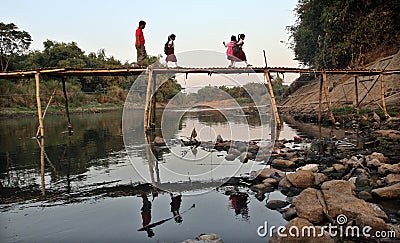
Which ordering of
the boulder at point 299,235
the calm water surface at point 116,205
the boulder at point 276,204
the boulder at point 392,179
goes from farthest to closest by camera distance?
the boulder at point 392,179
the boulder at point 276,204
the calm water surface at point 116,205
the boulder at point 299,235

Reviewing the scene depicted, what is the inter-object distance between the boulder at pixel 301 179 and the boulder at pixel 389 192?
46.8 inches

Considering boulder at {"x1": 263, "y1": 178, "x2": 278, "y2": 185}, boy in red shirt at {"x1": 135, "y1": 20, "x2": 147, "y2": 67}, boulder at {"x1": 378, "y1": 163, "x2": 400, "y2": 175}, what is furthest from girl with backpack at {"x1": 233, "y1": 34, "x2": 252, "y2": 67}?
boulder at {"x1": 378, "y1": 163, "x2": 400, "y2": 175}

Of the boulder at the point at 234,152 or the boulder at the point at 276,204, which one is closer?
the boulder at the point at 276,204

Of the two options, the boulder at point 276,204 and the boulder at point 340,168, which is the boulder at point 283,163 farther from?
the boulder at point 276,204

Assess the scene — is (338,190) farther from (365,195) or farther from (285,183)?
(285,183)

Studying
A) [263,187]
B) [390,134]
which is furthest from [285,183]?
[390,134]

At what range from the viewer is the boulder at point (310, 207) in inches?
189

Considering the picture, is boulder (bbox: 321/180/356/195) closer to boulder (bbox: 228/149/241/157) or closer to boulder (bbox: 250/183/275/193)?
boulder (bbox: 250/183/275/193)

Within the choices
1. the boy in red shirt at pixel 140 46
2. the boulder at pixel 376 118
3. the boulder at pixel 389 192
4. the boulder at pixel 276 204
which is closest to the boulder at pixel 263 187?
the boulder at pixel 276 204

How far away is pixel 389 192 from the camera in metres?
5.67

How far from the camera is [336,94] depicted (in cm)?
2427

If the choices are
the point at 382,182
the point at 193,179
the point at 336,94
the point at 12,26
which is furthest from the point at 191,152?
the point at 12,26

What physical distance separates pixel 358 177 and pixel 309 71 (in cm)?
946

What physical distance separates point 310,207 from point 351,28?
23686 millimetres
